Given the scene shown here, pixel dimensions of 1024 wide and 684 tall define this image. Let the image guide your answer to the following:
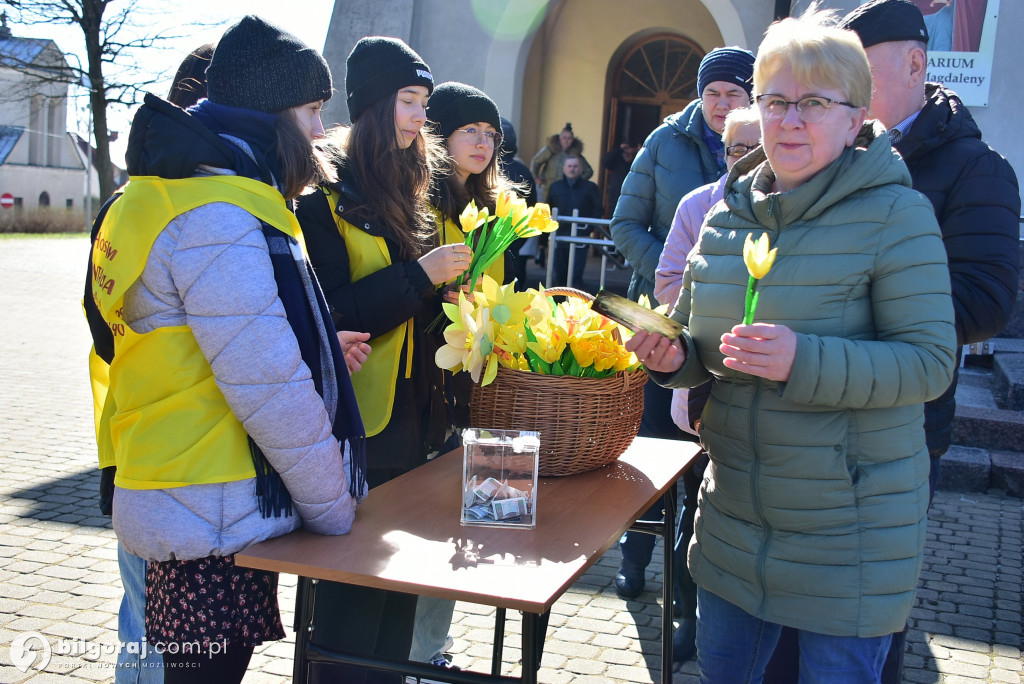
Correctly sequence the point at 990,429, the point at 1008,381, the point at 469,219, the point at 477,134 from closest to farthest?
the point at 469,219 < the point at 477,134 < the point at 990,429 < the point at 1008,381

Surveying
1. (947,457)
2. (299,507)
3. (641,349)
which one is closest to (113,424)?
(299,507)

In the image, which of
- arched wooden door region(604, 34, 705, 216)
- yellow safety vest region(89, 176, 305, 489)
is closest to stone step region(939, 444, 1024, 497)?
yellow safety vest region(89, 176, 305, 489)

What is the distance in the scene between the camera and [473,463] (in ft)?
6.16

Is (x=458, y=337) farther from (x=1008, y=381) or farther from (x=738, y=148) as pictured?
(x=1008, y=381)

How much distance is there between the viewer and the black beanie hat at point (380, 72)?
2.55 m

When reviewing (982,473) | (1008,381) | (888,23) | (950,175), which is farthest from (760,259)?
(1008,381)

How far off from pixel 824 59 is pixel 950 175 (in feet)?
2.37

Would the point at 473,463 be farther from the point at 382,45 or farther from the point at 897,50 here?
the point at 897,50

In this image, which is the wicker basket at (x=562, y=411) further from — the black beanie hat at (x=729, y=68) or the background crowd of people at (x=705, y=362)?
the black beanie hat at (x=729, y=68)

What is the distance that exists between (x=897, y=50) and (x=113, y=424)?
2017 mm

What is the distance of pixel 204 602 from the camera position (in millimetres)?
1787

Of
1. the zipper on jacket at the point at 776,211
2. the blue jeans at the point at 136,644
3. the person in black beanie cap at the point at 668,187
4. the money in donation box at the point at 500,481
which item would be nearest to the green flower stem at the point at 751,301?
the zipper on jacket at the point at 776,211

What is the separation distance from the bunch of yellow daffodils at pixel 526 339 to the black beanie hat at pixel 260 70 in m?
0.55

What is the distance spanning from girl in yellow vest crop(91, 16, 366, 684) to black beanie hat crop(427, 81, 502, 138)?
1117 mm
